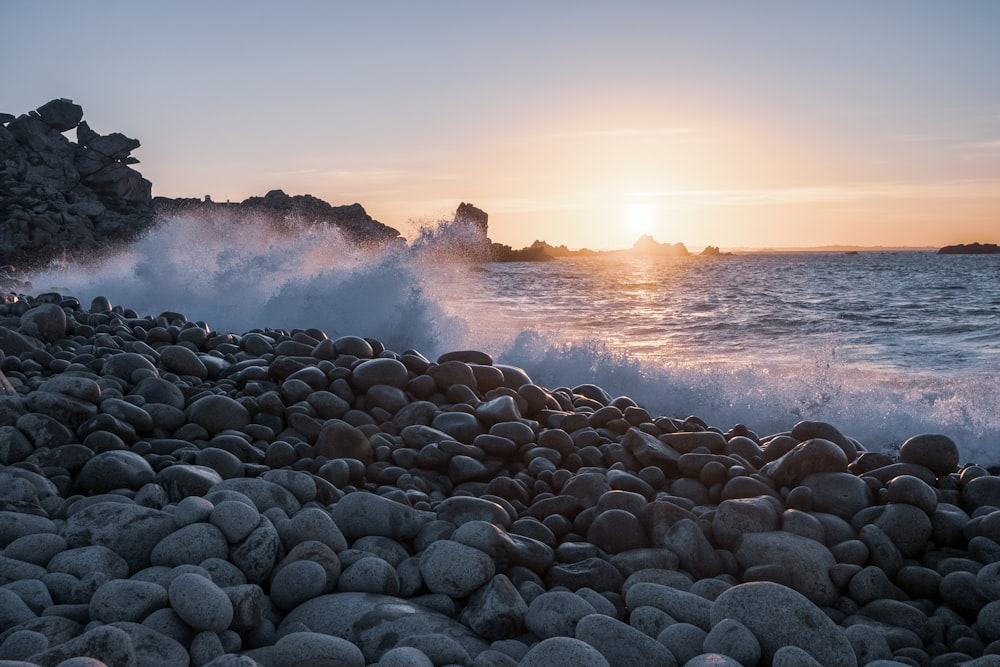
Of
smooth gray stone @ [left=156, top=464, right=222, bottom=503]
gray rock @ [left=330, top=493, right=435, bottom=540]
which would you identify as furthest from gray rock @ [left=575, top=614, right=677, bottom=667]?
smooth gray stone @ [left=156, top=464, right=222, bottom=503]

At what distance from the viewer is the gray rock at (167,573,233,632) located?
239cm

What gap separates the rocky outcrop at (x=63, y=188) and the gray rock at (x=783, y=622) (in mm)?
39319

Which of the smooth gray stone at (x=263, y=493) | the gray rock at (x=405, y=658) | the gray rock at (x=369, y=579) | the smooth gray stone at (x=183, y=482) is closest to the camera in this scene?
the gray rock at (x=405, y=658)

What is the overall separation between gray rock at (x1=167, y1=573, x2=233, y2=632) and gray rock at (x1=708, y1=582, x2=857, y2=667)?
1.62 meters

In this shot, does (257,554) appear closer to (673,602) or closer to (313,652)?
(313,652)

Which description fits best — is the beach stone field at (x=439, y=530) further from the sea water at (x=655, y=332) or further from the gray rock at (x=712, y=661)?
the sea water at (x=655, y=332)

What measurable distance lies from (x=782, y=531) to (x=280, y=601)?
230 cm

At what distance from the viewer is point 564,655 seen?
2.28 meters

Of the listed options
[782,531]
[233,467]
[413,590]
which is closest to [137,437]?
[233,467]

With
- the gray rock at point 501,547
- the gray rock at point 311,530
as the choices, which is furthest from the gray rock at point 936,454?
the gray rock at point 311,530

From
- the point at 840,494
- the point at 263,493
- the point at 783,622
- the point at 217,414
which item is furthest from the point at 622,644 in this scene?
the point at 217,414

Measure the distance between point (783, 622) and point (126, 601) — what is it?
211cm

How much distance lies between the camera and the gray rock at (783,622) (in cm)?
259

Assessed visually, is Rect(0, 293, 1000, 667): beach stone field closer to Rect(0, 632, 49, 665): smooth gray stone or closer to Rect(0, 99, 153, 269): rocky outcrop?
Rect(0, 632, 49, 665): smooth gray stone
